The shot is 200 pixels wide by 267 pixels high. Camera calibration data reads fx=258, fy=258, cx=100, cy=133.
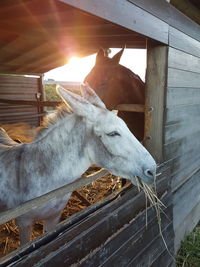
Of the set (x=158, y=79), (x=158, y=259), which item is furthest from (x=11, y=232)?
(x=158, y=79)

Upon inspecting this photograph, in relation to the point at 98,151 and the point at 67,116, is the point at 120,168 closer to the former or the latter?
the point at 98,151

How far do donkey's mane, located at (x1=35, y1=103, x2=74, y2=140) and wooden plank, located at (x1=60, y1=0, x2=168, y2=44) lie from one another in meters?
0.85

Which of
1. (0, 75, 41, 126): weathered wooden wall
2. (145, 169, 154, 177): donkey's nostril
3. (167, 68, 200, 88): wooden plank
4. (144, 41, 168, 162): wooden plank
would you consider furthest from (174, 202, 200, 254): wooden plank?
(0, 75, 41, 126): weathered wooden wall

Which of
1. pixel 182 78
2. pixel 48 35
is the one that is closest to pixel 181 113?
pixel 182 78

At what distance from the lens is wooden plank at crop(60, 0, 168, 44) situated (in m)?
1.61

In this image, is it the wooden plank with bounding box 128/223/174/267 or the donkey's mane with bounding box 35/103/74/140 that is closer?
the donkey's mane with bounding box 35/103/74/140

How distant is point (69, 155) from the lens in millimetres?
2184

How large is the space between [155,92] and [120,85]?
1233mm

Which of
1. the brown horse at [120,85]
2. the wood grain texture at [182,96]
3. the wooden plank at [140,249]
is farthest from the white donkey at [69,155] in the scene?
the brown horse at [120,85]

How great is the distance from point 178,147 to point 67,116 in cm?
183

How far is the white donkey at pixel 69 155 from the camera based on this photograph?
2.01 m

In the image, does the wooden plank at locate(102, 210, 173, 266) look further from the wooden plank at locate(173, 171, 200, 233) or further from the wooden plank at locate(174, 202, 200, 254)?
the wooden plank at locate(174, 202, 200, 254)

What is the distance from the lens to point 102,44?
4055 millimetres

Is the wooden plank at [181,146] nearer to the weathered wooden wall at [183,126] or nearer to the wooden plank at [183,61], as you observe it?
the weathered wooden wall at [183,126]
